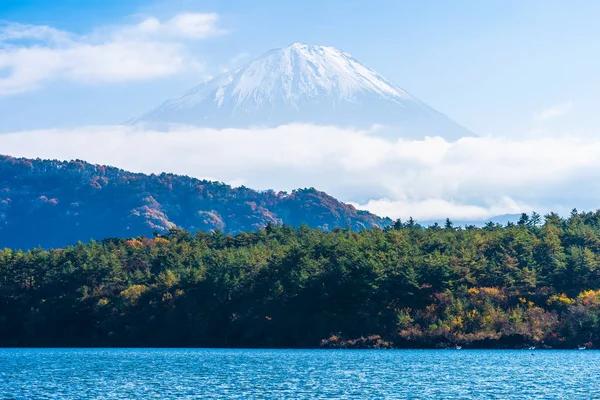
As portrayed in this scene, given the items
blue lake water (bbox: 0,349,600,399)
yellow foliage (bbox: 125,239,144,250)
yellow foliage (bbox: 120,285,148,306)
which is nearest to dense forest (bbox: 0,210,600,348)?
yellow foliage (bbox: 120,285,148,306)

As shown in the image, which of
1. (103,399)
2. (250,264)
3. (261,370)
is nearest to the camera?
(103,399)

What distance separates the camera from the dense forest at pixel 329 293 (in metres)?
99.7

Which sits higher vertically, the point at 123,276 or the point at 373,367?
the point at 123,276

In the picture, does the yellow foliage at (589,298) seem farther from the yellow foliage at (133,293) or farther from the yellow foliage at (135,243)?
the yellow foliage at (135,243)

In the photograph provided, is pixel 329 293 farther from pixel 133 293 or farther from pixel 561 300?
pixel 133 293

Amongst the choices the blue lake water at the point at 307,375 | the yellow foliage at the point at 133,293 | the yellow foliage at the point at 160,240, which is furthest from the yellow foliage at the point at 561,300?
the yellow foliage at the point at 160,240

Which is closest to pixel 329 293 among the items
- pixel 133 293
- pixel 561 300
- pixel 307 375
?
pixel 561 300

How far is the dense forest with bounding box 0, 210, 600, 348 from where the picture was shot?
99688mm

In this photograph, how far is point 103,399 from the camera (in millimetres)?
50125

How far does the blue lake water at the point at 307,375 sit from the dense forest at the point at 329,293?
27.9ft

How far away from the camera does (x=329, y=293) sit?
104938 mm

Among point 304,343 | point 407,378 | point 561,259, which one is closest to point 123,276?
point 304,343

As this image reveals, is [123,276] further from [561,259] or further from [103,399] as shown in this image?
[103,399]

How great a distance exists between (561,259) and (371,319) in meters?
24.0
